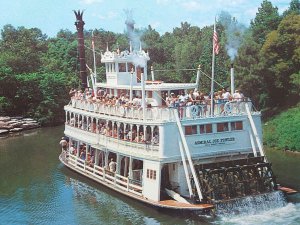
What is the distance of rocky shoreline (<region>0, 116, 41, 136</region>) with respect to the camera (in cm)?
5456

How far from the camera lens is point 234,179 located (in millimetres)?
23219

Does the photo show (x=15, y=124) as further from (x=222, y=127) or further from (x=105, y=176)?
(x=222, y=127)

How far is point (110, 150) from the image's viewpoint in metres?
27.8

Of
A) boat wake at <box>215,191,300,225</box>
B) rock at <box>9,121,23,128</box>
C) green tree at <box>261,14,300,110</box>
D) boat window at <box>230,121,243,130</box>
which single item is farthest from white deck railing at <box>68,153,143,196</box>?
rock at <box>9,121,23,128</box>

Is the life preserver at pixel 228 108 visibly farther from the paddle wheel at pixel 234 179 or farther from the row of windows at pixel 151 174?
the row of windows at pixel 151 174

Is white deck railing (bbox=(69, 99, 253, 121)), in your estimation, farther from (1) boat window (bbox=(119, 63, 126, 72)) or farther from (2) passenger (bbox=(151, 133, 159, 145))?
(1) boat window (bbox=(119, 63, 126, 72))

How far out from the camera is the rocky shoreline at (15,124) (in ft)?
179

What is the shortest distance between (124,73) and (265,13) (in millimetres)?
25611

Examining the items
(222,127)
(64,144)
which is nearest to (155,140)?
(222,127)

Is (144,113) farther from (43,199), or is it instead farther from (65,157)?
(65,157)

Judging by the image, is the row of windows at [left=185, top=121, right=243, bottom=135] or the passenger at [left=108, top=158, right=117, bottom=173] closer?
the row of windows at [left=185, top=121, right=243, bottom=135]

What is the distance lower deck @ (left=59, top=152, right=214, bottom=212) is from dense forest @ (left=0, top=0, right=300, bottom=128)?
27.0 feet

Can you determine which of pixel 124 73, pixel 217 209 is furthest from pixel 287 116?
pixel 217 209

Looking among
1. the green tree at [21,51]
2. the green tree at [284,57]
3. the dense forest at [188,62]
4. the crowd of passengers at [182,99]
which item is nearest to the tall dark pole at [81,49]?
the dense forest at [188,62]
